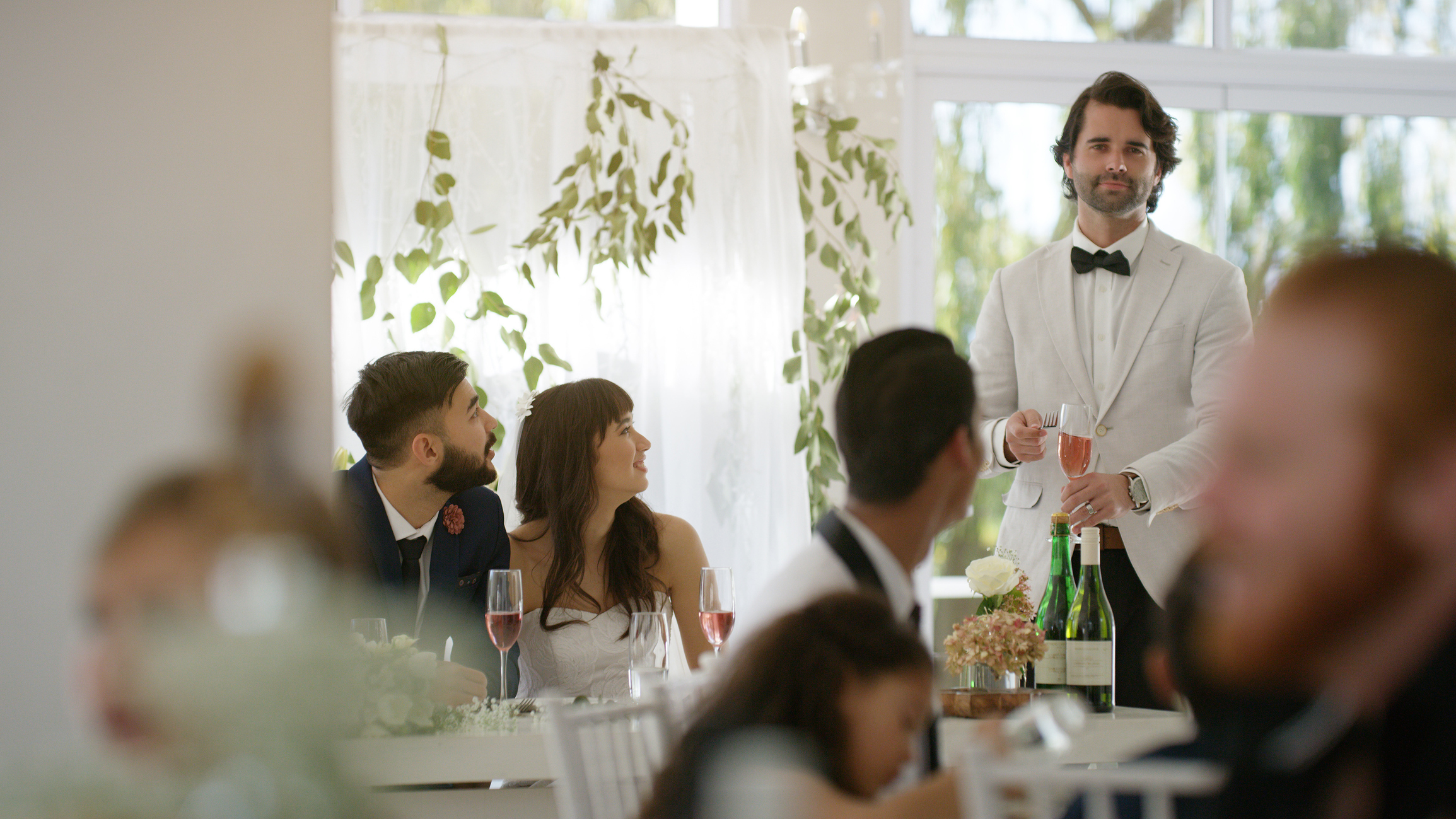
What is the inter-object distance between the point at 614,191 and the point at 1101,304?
121 centimetres

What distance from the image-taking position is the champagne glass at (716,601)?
1.91m

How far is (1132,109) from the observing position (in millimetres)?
2592

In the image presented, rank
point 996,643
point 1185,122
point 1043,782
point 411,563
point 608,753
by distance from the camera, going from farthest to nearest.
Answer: point 1185,122
point 411,563
point 996,643
point 608,753
point 1043,782

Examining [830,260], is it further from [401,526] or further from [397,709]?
[397,709]

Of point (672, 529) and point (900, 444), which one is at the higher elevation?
point (900, 444)

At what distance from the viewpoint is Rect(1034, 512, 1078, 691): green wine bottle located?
1762mm

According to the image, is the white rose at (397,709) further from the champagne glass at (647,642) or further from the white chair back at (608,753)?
the champagne glass at (647,642)

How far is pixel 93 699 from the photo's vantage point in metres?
0.44

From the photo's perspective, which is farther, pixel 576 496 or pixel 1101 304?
pixel 1101 304

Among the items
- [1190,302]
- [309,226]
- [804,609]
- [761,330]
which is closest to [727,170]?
[761,330]

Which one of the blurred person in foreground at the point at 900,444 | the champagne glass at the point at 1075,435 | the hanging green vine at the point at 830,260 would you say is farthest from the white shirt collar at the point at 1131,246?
the blurred person in foreground at the point at 900,444

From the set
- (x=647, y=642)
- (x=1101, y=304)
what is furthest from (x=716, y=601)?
(x=1101, y=304)

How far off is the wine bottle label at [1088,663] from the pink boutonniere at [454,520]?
1169 mm

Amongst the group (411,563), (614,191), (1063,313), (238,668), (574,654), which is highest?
(614,191)
